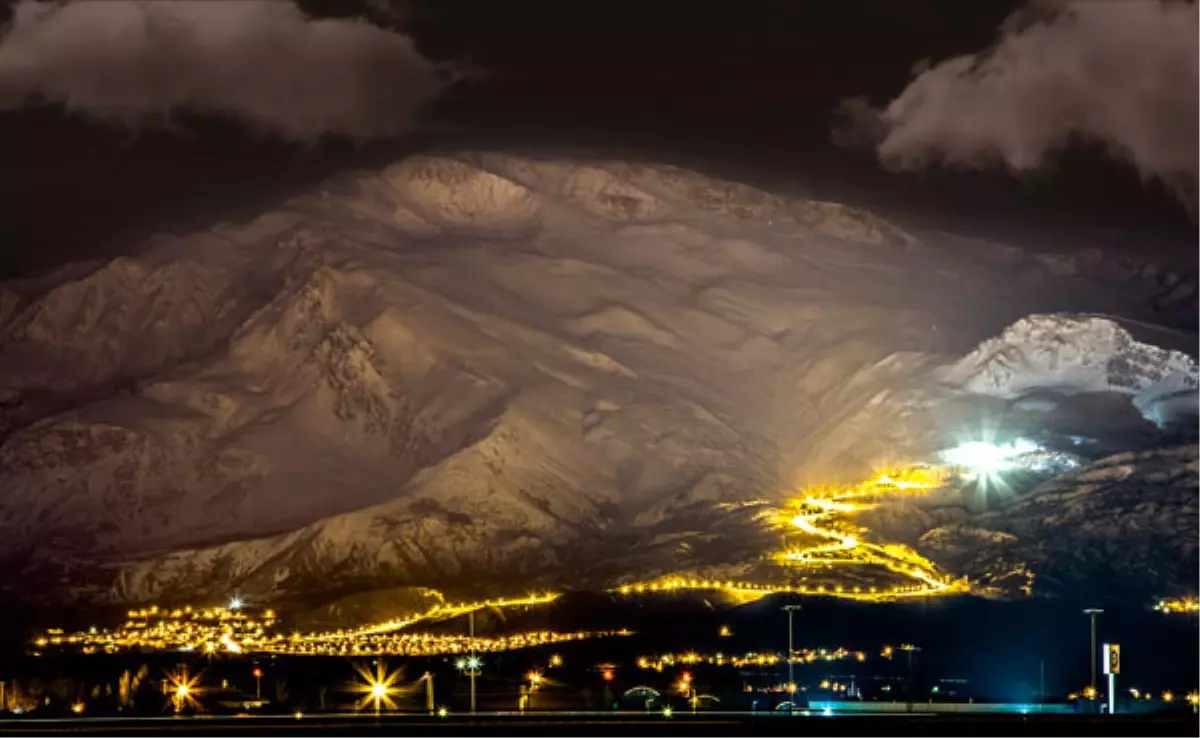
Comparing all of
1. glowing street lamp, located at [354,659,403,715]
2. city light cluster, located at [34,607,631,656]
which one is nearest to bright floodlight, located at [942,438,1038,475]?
city light cluster, located at [34,607,631,656]

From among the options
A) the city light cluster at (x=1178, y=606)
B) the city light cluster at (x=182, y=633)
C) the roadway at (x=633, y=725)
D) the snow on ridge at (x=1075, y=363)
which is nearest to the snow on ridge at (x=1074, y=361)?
the snow on ridge at (x=1075, y=363)

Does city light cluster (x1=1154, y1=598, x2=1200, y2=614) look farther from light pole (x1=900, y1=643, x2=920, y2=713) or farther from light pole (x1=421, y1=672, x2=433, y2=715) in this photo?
light pole (x1=421, y1=672, x2=433, y2=715)

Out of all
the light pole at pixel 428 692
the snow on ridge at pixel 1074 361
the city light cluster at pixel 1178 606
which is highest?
the snow on ridge at pixel 1074 361

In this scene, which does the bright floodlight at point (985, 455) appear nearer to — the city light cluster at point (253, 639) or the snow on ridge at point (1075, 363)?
the snow on ridge at point (1075, 363)

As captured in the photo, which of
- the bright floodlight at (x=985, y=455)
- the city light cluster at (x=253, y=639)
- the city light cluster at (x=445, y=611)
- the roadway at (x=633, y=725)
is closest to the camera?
the roadway at (x=633, y=725)

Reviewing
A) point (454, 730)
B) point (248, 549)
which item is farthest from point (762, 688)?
point (248, 549)

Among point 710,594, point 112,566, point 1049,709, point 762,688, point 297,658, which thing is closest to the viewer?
point 1049,709

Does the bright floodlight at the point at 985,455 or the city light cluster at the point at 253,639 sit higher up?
the bright floodlight at the point at 985,455

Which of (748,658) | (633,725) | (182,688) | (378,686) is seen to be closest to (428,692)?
(378,686)

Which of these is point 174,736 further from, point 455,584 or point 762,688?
point 455,584

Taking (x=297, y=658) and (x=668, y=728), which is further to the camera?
(x=297, y=658)

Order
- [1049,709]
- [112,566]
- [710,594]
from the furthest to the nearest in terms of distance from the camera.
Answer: [112,566]
[710,594]
[1049,709]
